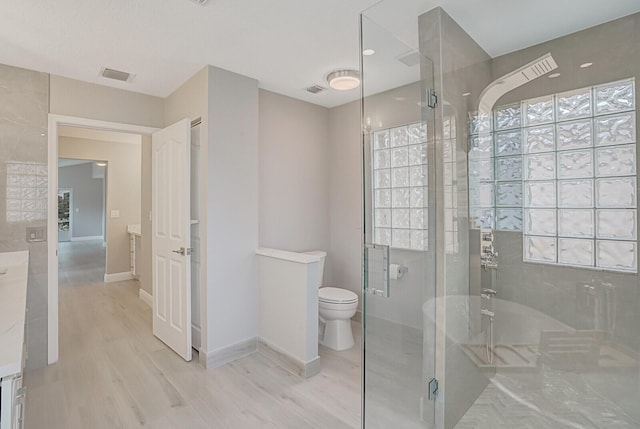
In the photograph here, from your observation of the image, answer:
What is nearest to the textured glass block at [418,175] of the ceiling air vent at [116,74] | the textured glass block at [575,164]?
the textured glass block at [575,164]

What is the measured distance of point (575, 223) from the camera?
199 centimetres

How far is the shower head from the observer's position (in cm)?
208

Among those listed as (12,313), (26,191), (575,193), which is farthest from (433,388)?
(26,191)

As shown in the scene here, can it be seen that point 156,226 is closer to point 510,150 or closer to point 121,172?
point 510,150

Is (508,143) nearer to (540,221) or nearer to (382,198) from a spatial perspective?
(540,221)

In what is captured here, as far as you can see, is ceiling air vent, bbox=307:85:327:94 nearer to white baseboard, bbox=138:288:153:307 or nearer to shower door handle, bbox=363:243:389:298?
shower door handle, bbox=363:243:389:298

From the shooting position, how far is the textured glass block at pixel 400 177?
210 cm

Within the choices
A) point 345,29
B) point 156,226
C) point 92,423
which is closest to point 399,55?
point 345,29

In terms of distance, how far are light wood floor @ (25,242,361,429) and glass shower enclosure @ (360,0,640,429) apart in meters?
0.46

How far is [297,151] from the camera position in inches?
140

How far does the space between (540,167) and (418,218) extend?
2.94 ft

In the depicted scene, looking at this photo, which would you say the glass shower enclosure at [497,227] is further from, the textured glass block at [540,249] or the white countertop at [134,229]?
the white countertop at [134,229]

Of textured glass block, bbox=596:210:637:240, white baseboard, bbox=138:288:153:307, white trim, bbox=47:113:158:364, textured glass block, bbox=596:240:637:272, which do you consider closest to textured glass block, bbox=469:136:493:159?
textured glass block, bbox=596:210:637:240

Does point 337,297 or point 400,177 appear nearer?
point 400,177
